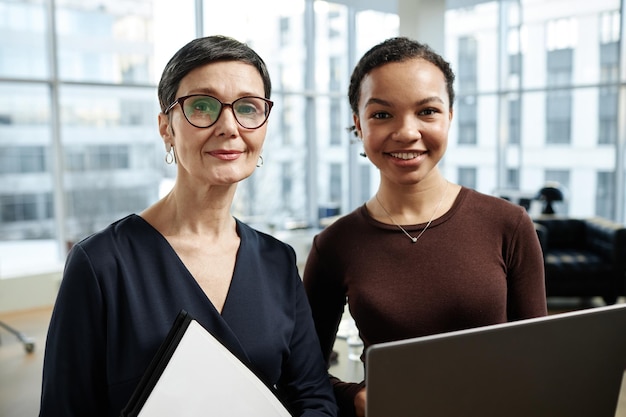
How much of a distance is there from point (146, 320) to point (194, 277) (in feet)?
0.45

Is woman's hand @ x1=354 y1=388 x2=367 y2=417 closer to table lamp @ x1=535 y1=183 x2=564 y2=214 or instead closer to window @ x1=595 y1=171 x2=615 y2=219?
table lamp @ x1=535 y1=183 x2=564 y2=214

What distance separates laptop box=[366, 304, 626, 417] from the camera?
79cm

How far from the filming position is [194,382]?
990mm

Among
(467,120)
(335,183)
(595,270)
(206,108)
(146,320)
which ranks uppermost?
(467,120)

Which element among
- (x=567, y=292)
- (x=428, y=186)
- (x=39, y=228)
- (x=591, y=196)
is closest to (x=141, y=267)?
(x=428, y=186)

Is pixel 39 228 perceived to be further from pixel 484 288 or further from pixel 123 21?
pixel 484 288

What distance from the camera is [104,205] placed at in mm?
6348

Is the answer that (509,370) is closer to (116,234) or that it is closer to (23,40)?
(116,234)

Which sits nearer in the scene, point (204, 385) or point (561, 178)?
point (204, 385)

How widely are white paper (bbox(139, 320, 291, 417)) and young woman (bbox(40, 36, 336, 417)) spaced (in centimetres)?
6

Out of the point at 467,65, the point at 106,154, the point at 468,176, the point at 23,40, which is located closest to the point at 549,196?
the point at 468,176

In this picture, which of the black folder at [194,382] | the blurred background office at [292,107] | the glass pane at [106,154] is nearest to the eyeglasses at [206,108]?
the black folder at [194,382]

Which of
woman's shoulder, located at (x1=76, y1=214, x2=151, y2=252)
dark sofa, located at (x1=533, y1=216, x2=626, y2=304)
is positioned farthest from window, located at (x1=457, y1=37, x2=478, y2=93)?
woman's shoulder, located at (x1=76, y1=214, x2=151, y2=252)

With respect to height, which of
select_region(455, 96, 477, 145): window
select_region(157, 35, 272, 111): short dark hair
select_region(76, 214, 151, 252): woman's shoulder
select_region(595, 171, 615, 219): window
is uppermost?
select_region(455, 96, 477, 145): window
